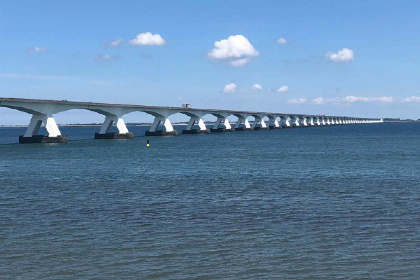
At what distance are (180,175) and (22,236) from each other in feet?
72.5

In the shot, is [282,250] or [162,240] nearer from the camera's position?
[282,250]

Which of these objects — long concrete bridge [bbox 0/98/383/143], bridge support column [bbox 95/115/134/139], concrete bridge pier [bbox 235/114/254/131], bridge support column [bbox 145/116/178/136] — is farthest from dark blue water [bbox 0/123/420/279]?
concrete bridge pier [bbox 235/114/254/131]

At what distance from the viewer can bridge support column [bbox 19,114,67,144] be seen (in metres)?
94.2

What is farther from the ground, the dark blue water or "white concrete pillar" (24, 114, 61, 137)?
"white concrete pillar" (24, 114, 61, 137)

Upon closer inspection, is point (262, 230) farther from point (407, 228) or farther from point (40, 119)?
point (40, 119)

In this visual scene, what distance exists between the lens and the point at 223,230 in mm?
19250

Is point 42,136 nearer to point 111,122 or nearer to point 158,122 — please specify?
point 111,122

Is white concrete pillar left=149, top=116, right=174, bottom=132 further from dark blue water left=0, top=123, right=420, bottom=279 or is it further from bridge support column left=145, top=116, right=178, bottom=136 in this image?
dark blue water left=0, top=123, right=420, bottom=279

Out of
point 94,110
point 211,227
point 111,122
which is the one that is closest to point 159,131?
point 111,122

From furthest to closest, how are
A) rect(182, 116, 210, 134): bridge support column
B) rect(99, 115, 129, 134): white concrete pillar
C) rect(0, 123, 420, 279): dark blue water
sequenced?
1. rect(182, 116, 210, 134): bridge support column
2. rect(99, 115, 129, 134): white concrete pillar
3. rect(0, 123, 420, 279): dark blue water

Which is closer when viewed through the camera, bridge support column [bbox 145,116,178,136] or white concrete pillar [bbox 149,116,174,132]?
bridge support column [bbox 145,116,178,136]

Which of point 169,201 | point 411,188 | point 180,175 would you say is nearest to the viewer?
point 169,201

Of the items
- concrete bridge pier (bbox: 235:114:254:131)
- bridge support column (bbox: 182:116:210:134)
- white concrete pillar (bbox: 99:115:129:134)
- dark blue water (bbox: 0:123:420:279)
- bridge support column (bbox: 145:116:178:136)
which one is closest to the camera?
dark blue water (bbox: 0:123:420:279)

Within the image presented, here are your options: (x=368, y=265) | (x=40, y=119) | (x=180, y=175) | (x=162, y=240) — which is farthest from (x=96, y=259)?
(x=40, y=119)
